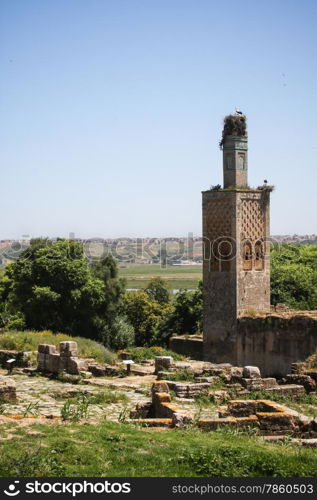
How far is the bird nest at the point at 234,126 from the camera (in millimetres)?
31734

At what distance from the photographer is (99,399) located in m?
16.5

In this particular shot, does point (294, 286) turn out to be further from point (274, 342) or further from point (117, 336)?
point (274, 342)

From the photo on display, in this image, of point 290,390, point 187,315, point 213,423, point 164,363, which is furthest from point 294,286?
point 213,423

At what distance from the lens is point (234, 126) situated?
1252 inches

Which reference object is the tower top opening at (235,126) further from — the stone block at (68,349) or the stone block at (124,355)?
the stone block at (68,349)

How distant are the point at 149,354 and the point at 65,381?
7.56 m

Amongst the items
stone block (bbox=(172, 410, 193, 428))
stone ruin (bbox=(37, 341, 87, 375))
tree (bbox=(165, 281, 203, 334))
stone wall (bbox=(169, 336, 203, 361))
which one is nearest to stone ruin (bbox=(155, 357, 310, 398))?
stone ruin (bbox=(37, 341, 87, 375))

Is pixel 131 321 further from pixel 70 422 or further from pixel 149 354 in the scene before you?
pixel 70 422

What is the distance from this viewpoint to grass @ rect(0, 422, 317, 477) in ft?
30.3

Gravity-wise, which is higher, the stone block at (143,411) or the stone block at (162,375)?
the stone block at (143,411)

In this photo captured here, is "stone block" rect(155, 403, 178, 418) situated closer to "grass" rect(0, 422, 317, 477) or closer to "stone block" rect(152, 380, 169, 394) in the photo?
"stone block" rect(152, 380, 169, 394)

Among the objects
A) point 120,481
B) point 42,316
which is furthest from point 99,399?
point 42,316

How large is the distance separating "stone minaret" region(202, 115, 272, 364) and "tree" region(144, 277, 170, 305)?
30.0m

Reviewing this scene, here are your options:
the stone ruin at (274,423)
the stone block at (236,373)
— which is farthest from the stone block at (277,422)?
the stone block at (236,373)
